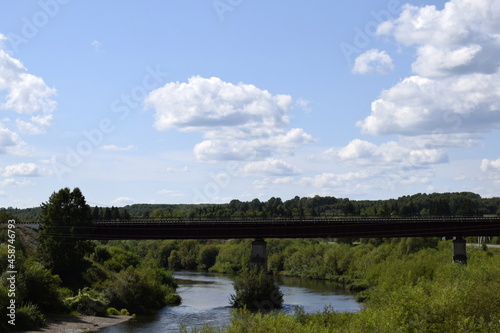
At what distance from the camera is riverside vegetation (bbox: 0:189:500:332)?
37469 mm

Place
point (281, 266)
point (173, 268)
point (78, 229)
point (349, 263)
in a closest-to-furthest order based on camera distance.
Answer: point (78, 229) < point (349, 263) < point (281, 266) < point (173, 268)

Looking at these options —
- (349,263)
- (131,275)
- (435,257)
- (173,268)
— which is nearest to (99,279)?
(131,275)

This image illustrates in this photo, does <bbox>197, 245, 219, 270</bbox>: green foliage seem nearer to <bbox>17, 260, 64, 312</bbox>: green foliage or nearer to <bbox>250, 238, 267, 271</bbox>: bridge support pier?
<bbox>250, 238, 267, 271</bbox>: bridge support pier

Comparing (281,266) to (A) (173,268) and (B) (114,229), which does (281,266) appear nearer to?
(A) (173,268)

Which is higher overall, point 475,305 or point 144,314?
point 475,305

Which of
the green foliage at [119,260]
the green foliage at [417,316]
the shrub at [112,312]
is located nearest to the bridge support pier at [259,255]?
the green foliage at [119,260]

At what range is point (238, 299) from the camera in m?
80.2

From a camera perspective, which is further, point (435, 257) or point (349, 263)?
point (349, 263)

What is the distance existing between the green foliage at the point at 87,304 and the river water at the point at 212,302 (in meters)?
4.63

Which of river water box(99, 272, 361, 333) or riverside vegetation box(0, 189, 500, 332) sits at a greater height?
riverside vegetation box(0, 189, 500, 332)

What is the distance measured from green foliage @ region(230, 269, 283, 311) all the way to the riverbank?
604 inches

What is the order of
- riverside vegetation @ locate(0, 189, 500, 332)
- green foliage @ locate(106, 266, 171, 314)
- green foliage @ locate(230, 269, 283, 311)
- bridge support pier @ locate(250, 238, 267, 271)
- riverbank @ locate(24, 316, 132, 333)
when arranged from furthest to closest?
bridge support pier @ locate(250, 238, 267, 271)
green foliage @ locate(230, 269, 283, 311)
green foliage @ locate(106, 266, 171, 314)
riverbank @ locate(24, 316, 132, 333)
riverside vegetation @ locate(0, 189, 500, 332)

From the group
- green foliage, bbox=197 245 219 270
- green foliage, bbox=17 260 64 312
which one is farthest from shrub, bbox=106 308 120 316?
green foliage, bbox=197 245 219 270

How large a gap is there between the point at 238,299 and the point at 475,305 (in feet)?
137
